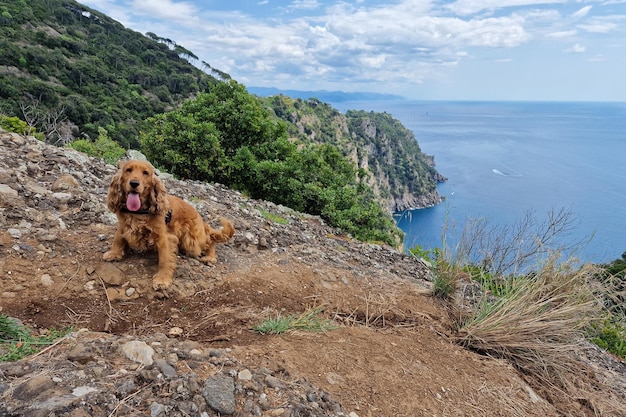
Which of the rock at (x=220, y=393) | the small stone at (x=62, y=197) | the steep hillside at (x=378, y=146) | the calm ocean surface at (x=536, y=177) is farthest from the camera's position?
the steep hillside at (x=378, y=146)

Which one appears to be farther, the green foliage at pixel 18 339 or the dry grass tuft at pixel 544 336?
the dry grass tuft at pixel 544 336

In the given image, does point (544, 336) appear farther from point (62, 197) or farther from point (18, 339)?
point (62, 197)

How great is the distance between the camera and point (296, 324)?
12.3ft

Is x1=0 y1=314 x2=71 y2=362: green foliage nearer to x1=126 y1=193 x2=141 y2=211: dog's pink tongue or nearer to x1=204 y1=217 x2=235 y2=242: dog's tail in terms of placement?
x1=126 y1=193 x2=141 y2=211: dog's pink tongue

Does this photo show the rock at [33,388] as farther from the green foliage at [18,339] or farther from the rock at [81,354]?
the green foliage at [18,339]

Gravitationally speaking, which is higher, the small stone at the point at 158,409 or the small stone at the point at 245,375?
the small stone at the point at 158,409

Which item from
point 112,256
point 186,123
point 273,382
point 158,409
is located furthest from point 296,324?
point 186,123

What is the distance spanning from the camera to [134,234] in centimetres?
418

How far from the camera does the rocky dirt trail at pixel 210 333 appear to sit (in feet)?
7.63

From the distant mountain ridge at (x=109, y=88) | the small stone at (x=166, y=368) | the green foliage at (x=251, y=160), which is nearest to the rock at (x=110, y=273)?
the small stone at (x=166, y=368)

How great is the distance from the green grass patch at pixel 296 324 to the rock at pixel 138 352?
3.64 ft

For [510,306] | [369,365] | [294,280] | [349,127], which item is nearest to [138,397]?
[369,365]

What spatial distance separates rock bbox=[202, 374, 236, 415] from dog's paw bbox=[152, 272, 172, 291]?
183 cm

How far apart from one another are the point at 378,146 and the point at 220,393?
110525mm
